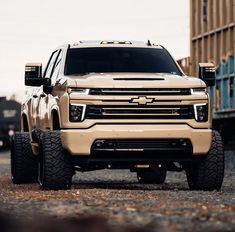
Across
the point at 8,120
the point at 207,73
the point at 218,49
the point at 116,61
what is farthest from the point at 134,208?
the point at 8,120

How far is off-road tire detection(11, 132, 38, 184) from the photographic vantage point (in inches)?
622

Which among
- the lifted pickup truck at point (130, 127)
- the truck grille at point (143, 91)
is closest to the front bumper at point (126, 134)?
the lifted pickup truck at point (130, 127)

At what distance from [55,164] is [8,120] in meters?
32.4

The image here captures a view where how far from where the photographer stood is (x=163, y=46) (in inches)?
591

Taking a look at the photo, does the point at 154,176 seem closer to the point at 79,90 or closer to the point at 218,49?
the point at 79,90

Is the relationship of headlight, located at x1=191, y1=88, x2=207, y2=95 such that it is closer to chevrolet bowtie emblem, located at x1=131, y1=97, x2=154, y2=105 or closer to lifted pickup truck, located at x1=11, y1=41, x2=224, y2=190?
lifted pickup truck, located at x1=11, y1=41, x2=224, y2=190

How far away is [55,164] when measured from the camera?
42.4 feet

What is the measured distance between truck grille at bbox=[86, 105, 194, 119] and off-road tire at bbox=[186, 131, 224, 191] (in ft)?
2.14

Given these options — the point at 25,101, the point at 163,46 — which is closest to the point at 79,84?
the point at 163,46

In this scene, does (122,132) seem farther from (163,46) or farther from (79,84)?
(163,46)

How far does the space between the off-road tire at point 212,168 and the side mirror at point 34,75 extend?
2435 mm

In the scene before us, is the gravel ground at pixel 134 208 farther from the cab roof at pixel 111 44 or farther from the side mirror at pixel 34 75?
the cab roof at pixel 111 44

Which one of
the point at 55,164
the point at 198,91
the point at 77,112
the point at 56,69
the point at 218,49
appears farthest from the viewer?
the point at 218,49

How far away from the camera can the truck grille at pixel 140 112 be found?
1288 cm
